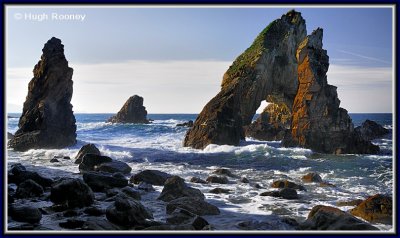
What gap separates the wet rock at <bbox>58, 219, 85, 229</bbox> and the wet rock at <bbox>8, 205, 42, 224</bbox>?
0.71 m

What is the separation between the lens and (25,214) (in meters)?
9.88

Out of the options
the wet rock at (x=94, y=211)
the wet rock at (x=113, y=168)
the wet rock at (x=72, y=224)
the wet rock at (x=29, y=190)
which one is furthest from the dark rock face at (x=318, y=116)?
the wet rock at (x=72, y=224)

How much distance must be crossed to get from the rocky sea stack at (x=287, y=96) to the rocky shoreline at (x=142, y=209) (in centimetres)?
1678

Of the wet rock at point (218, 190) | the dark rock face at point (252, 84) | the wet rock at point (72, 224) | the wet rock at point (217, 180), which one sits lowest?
the wet rock at point (72, 224)

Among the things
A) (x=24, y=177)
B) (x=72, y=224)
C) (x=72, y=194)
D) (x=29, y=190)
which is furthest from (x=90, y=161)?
(x=72, y=224)

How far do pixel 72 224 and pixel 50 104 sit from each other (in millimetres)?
25073

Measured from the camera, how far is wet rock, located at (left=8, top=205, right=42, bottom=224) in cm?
978

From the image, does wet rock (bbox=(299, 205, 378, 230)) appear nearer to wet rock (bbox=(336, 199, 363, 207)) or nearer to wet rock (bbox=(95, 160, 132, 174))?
wet rock (bbox=(336, 199, 363, 207))

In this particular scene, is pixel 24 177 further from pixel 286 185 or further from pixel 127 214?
pixel 286 185

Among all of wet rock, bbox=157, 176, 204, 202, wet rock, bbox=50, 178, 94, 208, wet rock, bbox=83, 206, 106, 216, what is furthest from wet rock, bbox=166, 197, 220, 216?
wet rock, bbox=50, 178, 94, 208

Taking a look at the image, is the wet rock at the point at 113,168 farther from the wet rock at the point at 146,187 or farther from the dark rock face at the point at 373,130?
the dark rock face at the point at 373,130

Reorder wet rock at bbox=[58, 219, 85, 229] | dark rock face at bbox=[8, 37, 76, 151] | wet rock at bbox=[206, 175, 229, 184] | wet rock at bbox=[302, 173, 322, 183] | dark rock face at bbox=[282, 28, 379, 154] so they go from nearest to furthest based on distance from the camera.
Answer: wet rock at bbox=[58, 219, 85, 229] < wet rock at bbox=[206, 175, 229, 184] < wet rock at bbox=[302, 173, 322, 183] < dark rock face at bbox=[282, 28, 379, 154] < dark rock face at bbox=[8, 37, 76, 151]

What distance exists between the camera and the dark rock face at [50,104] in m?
31.4
